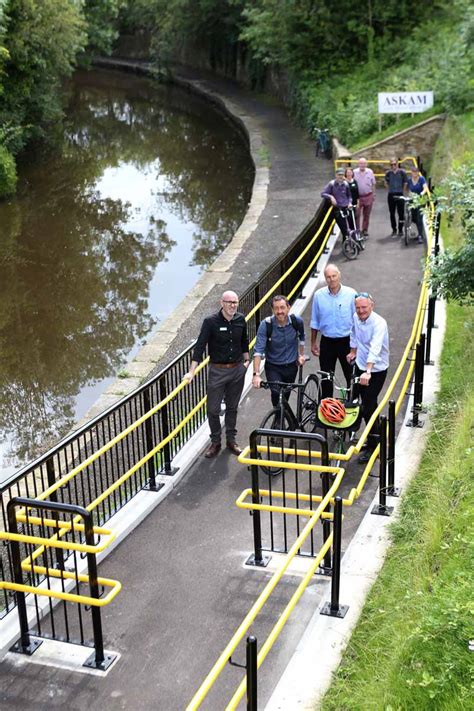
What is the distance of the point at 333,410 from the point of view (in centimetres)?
958

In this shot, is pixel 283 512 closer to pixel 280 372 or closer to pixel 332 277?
pixel 280 372

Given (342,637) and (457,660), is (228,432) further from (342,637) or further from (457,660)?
(457,660)

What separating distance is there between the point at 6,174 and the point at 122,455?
849 inches

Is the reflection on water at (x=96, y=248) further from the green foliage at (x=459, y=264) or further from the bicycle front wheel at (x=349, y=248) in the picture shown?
the green foliage at (x=459, y=264)

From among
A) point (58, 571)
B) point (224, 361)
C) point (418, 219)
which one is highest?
point (224, 361)

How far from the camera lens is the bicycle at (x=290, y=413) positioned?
32.1 feet

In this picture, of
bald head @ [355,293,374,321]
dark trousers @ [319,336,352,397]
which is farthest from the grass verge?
bald head @ [355,293,374,321]

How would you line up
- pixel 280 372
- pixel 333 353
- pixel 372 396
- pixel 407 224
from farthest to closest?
pixel 407 224 → pixel 333 353 → pixel 280 372 → pixel 372 396

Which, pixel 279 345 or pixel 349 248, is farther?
pixel 349 248

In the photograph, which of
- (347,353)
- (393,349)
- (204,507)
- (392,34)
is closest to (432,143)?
(392,34)

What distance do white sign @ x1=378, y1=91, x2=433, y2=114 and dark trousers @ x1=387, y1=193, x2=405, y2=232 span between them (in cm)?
711

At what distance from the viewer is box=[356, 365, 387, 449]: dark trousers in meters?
9.98

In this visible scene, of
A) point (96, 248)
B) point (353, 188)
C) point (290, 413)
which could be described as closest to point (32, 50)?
point (96, 248)

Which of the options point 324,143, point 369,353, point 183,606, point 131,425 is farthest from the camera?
point 324,143
